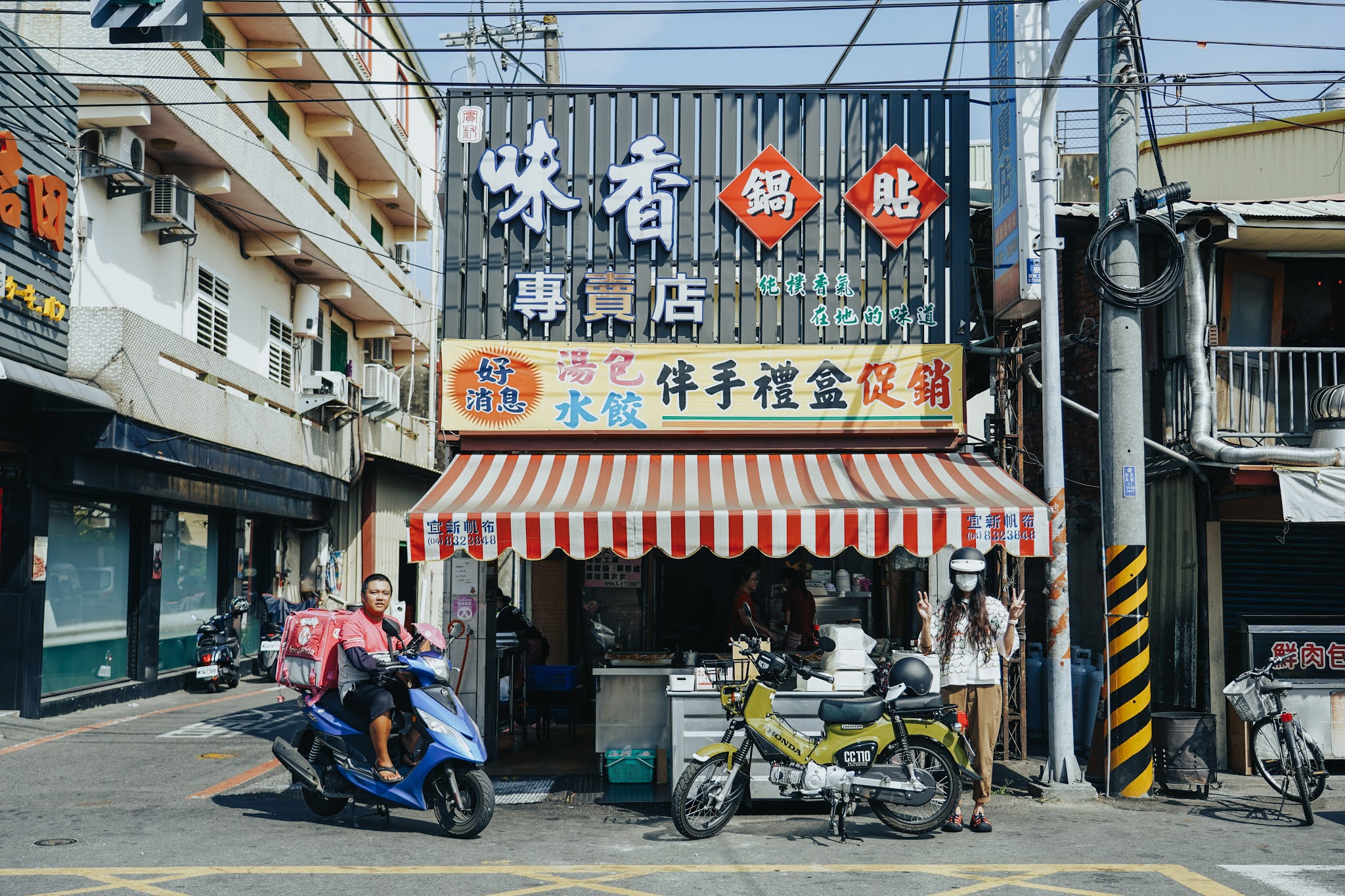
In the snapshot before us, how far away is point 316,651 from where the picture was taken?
881 centimetres

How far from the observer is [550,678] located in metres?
13.4

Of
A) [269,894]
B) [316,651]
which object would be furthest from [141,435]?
[269,894]

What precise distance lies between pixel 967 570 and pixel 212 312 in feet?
47.6

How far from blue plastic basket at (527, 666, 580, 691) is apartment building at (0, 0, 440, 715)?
602 cm

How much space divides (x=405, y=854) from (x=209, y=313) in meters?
13.6

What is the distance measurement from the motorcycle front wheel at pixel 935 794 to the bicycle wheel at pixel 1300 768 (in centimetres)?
279

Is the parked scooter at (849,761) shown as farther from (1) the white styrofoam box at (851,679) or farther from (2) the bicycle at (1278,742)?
(2) the bicycle at (1278,742)

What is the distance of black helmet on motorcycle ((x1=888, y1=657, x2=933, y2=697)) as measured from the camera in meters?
8.56

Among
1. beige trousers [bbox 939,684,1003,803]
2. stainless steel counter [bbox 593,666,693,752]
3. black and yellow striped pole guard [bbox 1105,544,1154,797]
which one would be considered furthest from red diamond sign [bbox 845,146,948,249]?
beige trousers [bbox 939,684,1003,803]

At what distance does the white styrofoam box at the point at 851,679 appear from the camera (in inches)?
392

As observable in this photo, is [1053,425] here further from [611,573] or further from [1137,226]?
[611,573]

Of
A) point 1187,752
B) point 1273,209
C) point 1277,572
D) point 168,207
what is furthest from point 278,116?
point 1187,752

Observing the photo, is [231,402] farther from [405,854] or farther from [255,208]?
[405,854]

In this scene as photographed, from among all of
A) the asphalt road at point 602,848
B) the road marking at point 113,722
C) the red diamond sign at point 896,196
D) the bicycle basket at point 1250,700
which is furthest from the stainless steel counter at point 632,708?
the road marking at point 113,722
